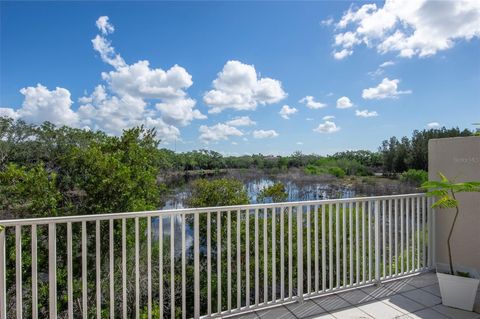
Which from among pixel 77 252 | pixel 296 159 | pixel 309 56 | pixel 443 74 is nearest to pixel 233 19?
pixel 309 56

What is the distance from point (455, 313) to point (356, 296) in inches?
31.7

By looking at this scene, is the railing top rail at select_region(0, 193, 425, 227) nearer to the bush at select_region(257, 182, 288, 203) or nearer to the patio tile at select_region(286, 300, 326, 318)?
the patio tile at select_region(286, 300, 326, 318)

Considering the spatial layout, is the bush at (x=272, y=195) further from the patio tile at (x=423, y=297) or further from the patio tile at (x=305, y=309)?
the patio tile at (x=305, y=309)

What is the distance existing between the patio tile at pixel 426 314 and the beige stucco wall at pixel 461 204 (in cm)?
119

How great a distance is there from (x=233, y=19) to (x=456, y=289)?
657cm

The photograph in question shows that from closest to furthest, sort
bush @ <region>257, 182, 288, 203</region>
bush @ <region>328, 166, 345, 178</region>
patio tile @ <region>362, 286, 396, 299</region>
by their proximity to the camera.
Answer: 1. patio tile @ <region>362, 286, 396, 299</region>
2. bush @ <region>257, 182, 288, 203</region>
3. bush @ <region>328, 166, 345, 178</region>

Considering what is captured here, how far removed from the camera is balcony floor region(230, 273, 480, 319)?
2.46 metres

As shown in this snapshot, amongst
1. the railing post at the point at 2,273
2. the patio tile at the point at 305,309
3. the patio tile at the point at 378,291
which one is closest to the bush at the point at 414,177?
the patio tile at the point at 378,291

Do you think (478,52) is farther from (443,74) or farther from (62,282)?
(62,282)

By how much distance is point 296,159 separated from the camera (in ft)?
102

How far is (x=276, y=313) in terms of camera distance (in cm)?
252

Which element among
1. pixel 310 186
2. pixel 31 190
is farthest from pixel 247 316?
→ pixel 310 186

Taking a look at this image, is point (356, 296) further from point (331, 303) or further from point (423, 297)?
point (423, 297)

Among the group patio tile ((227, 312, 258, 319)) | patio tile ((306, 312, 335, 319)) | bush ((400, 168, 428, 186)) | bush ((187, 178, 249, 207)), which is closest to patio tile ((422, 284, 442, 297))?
patio tile ((306, 312, 335, 319))
